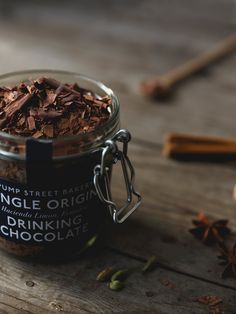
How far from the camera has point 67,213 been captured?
74 cm

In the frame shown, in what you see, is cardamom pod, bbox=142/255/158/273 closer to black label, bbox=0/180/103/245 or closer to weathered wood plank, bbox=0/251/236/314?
weathered wood plank, bbox=0/251/236/314

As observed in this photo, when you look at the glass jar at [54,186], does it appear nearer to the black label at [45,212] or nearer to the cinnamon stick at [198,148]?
the black label at [45,212]

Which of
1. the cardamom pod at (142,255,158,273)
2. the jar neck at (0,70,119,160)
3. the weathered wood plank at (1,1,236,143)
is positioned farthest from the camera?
the weathered wood plank at (1,1,236,143)

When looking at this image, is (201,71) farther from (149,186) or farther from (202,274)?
(202,274)

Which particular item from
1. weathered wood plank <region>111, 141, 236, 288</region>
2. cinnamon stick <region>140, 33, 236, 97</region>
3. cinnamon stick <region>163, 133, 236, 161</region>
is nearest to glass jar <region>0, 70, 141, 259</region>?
weathered wood plank <region>111, 141, 236, 288</region>

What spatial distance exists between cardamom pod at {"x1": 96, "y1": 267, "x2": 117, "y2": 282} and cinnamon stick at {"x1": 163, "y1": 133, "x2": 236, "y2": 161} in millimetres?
326

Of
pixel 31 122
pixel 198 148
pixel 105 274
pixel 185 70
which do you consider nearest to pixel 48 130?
pixel 31 122

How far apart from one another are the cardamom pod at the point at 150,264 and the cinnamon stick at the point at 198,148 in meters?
0.28

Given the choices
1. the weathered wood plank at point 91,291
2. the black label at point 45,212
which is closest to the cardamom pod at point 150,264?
the weathered wood plank at point 91,291

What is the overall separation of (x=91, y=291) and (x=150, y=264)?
0.10 metres

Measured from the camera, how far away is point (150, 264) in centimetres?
80

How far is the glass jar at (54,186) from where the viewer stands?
0.70 metres

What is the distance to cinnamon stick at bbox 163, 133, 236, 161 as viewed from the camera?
3.42ft

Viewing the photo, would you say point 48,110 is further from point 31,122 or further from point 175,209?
point 175,209
